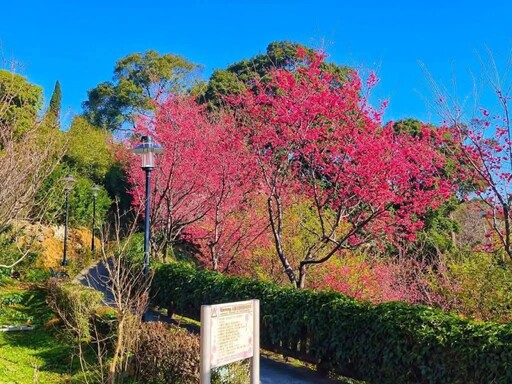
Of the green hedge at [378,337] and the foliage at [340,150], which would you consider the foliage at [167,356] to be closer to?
the green hedge at [378,337]

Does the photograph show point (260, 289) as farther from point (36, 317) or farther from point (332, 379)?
point (36, 317)

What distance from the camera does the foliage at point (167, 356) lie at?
543 cm

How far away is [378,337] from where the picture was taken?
553 cm

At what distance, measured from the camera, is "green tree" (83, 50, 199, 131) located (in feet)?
94.4

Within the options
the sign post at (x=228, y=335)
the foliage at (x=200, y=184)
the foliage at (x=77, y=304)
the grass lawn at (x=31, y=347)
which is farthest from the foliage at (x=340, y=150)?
the grass lawn at (x=31, y=347)

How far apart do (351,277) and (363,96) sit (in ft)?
14.1

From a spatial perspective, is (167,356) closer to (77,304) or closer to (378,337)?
(378,337)

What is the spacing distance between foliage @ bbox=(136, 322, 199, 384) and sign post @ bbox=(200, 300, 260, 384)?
48.9 inches

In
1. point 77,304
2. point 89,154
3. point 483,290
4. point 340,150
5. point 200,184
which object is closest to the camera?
point 77,304

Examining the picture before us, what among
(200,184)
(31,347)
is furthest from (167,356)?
(200,184)

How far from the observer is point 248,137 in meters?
9.68

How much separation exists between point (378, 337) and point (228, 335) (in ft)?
7.30

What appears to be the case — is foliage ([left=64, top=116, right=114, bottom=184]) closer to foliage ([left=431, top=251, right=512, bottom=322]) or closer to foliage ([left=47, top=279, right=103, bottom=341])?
foliage ([left=47, top=279, right=103, bottom=341])

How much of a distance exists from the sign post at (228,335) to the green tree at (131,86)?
25.6m
